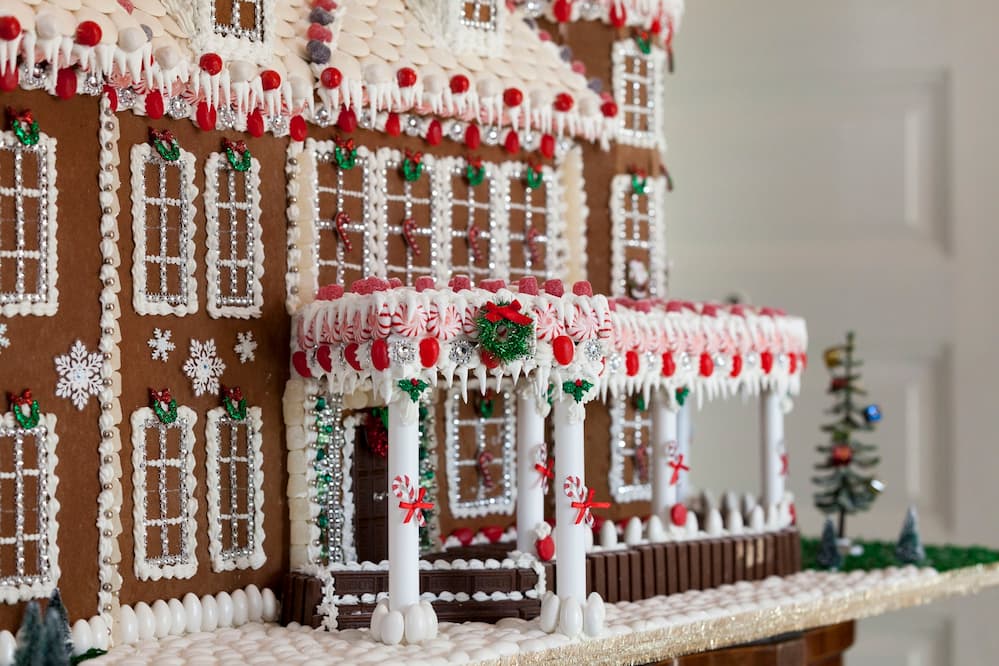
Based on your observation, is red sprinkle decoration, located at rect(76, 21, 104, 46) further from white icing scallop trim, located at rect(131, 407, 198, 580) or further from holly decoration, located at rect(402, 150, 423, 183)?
holly decoration, located at rect(402, 150, 423, 183)

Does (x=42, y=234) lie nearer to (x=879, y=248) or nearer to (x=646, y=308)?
(x=646, y=308)

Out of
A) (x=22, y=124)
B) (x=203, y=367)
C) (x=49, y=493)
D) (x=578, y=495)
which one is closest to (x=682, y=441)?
(x=578, y=495)

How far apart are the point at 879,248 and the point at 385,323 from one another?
5739 millimetres

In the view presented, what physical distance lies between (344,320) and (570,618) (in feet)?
6.48

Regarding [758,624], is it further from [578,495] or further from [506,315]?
[506,315]

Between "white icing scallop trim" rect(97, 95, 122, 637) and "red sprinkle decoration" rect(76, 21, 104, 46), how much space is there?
19.5 inches

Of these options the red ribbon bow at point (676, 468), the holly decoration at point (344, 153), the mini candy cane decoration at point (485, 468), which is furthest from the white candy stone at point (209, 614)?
the red ribbon bow at point (676, 468)

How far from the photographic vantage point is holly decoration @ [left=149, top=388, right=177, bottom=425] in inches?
324

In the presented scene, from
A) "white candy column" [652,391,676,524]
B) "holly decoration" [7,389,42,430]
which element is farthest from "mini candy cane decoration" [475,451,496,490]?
"holly decoration" [7,389,42,430]

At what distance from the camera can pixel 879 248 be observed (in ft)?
40.1

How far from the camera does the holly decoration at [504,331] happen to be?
25.9ft

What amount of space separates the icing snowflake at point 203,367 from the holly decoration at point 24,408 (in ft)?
3.04

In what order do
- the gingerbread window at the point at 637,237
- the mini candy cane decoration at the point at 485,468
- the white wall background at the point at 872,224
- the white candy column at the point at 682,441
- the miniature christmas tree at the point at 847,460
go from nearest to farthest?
the mini candy cane decoration at the point at 485,468 → the white candy column at the point at 682,441 → the gingerbread window at the point at 637,237 → the miniature christmas tree at the point at 847,460 → the white wall background at the point at 872,224

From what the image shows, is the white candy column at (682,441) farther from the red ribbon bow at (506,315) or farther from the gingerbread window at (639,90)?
the red ribbon bow at (506,315)
